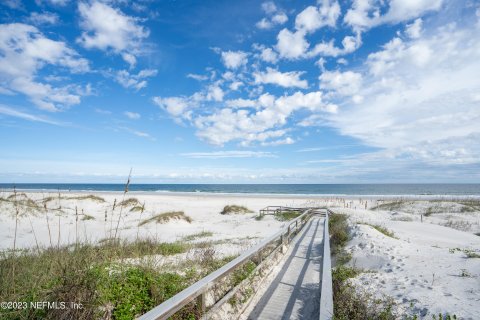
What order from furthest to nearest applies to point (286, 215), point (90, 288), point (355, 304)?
point (286, 215), point (355, 304), point (90, 288)

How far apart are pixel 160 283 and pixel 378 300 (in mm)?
3479

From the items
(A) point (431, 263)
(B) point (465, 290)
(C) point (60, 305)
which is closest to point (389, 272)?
(A) point (431, 263)

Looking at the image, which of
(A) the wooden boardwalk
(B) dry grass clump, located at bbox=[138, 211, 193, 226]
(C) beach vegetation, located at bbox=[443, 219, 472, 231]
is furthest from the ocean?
(A) the wooden boardwalk

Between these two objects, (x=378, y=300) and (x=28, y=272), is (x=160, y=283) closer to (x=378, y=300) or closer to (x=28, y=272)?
(x=28, y=272)

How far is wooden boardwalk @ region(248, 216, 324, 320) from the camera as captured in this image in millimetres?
4969

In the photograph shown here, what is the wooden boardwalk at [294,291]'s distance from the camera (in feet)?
16.3

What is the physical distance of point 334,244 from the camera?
36.9ft

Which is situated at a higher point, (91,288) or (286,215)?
(91,288)

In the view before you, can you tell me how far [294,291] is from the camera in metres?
5.99

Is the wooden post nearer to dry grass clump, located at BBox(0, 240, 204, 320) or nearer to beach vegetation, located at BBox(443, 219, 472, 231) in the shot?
dry grass clump, located at BBox(0, 240, 204, 320)

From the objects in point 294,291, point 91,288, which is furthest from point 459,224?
point 91,288

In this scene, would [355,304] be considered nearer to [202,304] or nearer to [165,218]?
[202,304]

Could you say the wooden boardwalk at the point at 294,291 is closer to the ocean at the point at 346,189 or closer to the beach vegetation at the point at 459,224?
the beach vegetation at the point at 459,224

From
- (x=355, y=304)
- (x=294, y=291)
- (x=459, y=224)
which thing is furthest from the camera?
(x=459, y=224)
